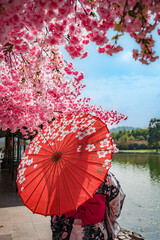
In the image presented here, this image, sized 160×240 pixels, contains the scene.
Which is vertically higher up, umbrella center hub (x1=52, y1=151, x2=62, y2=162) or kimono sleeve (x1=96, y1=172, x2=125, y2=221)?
umbrella center hub (x1=52, y1=151, x2=62, y2=162)

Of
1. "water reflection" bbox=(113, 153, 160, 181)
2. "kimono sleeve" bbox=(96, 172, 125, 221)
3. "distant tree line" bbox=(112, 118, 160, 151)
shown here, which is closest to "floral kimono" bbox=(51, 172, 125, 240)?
"kimono sleeve" bbox=(96, 172, 125, 221)

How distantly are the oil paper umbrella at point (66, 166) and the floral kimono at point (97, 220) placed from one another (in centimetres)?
28

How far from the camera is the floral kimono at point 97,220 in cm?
240

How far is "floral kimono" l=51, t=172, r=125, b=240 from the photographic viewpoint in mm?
2396

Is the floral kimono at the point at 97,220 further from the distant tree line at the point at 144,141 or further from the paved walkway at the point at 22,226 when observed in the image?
the distant tree line at the point at 144,141

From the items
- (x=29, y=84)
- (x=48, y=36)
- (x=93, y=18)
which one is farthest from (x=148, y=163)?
(x=93, y=18)

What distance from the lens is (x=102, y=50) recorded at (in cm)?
335

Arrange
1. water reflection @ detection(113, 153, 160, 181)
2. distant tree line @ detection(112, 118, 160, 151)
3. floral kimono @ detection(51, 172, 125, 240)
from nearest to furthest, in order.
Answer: floral kimono @ detection(51, 172, 125, 240), water reflection @ detection(113, 153, 160, 181), distant tree line @ detection(112, 118, 160, 151)

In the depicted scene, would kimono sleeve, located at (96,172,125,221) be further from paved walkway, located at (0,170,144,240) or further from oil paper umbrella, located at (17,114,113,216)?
paved walkway, located at (0,170,144,240)

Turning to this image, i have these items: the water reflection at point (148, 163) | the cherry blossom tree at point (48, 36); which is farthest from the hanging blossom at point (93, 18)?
the water reflection at point (148, 163)

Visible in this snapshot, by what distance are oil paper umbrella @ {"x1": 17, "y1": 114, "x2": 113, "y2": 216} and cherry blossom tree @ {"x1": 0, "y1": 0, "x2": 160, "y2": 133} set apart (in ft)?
2.71

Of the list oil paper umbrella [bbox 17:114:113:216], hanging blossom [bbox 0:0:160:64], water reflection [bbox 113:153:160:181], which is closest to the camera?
hanging blossom [bbox 0:0:160:64]

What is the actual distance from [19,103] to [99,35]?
163 inches

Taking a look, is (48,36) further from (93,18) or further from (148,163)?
(148,163)
